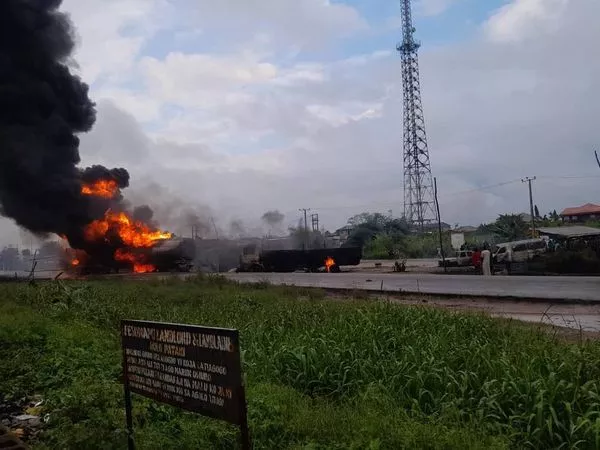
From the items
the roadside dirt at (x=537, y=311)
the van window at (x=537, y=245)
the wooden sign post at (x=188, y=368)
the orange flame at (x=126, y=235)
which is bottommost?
the roadside dirt at (x=537, y=311)

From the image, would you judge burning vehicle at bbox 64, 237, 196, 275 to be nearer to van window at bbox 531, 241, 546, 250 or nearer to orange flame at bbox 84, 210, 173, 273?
orange flame at bbox 84, 210, 173, 273

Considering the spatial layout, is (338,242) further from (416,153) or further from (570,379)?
(570,379)

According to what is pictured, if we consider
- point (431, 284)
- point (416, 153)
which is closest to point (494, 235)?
point (416, 153)

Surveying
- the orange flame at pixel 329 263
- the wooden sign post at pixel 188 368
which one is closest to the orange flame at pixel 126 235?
the orange flame at pixel 329 263

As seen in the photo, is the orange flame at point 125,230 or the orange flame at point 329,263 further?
the orange flame at point 329,263

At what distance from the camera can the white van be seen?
108 ft

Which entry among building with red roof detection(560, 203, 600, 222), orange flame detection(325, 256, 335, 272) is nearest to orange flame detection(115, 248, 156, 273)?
orange flame detection(325, 256, 335, 272)

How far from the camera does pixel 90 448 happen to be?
15.3 ft

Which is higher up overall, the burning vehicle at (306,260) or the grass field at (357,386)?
the burning vehicle at (306,260)

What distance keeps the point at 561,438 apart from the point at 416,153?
62225 mm

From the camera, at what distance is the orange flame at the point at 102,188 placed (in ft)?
127

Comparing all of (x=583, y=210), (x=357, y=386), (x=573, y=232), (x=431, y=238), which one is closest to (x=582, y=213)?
(x=583, y=210)

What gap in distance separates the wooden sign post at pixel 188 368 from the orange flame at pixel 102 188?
35.9 meters

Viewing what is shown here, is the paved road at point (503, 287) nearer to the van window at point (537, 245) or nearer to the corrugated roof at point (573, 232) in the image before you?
the van window at point (537, 245)
